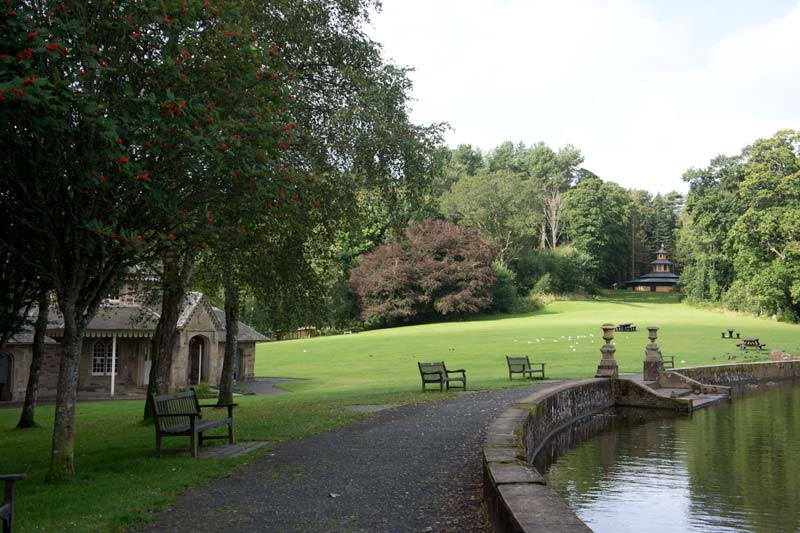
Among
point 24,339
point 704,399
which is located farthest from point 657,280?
point 24,339

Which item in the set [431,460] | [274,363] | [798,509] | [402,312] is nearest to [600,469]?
[798,509]

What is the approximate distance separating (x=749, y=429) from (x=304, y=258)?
11611 millimetres

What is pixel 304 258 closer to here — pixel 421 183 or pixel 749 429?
pixel 421 183

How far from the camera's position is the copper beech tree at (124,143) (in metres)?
7.76

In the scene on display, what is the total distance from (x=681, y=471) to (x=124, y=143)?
10579 mm

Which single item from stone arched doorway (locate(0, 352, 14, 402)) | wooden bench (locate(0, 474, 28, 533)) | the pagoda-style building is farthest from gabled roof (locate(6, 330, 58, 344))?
the pagoda-style building

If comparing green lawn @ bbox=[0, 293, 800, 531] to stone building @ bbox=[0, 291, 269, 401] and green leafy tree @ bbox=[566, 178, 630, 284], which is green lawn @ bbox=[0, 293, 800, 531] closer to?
stone building @ bbox=[0, 291, 269, 401]

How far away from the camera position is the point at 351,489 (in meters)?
7.88

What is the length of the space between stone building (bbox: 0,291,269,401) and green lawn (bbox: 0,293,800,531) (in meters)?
3.96

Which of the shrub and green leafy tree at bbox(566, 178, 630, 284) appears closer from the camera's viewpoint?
the shrub

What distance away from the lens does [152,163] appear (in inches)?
344

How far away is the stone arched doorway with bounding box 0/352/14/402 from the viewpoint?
29562mm

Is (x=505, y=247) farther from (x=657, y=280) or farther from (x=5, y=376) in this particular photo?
(x=5, y=376)

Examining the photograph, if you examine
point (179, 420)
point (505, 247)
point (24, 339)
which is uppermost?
point (505, 247)
